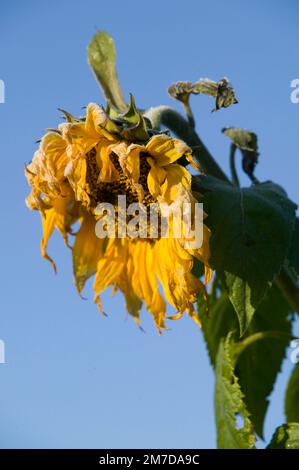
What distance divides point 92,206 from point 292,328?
25.2 inches

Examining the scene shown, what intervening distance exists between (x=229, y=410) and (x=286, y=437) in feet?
0.61

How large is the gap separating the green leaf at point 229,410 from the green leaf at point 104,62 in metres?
0.61

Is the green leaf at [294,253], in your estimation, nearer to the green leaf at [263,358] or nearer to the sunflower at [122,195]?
the sunflower at [122,195]

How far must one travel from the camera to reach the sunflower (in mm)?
1850

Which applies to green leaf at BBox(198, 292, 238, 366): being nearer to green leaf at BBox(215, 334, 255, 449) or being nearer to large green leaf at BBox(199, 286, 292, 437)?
large green leaf at BBox(199, 286, 292, 437)

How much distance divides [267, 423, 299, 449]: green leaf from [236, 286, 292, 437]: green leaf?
1.13 ft

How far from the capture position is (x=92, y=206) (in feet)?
→ 6.99

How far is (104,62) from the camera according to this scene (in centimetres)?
213

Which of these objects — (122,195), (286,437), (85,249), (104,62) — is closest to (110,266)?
(85,249)

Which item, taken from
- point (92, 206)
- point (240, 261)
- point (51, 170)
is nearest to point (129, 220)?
point (92, 206)

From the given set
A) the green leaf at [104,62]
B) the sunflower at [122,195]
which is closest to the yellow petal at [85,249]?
the sunflower at [122,195]

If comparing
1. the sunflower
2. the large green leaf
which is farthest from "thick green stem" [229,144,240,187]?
the large green leaf

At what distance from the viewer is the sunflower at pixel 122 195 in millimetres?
1850

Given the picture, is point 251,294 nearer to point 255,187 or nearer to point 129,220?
point 255,187
